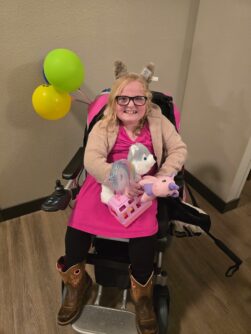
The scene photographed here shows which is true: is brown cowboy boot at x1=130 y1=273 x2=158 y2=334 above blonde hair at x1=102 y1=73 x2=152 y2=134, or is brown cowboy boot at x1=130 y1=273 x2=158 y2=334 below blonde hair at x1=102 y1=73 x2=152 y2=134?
below

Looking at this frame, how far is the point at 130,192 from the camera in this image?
971 mm

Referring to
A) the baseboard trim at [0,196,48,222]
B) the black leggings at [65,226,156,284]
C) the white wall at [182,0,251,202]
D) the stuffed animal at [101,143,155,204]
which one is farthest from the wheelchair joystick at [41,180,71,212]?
the white wall at [182,0,251,202]

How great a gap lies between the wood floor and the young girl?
0.25 m

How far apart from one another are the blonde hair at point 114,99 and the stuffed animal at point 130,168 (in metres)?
0.27

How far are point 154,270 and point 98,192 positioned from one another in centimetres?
43

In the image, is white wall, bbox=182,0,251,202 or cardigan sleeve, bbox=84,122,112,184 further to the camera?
white wall, bbox=182,0,251,202

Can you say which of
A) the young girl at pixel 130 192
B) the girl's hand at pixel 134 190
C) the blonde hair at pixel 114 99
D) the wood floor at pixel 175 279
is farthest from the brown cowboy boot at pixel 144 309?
the blonde hair at pixel 114 99

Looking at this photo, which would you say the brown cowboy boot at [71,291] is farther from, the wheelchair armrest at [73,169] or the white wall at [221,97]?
the white wall at [221,97]

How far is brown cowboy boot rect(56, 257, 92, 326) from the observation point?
113 cm

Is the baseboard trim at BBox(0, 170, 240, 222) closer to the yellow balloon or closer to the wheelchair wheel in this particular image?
the yellow balloon

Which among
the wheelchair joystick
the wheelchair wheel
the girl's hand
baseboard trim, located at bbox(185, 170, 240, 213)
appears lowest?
baseboard trim, located at bbox(185, 170, 240, 213)

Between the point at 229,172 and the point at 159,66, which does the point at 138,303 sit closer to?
the point at 229,172

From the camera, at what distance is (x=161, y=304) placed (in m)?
1.18

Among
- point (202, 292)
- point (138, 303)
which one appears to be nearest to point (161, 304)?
point (138, 303)
